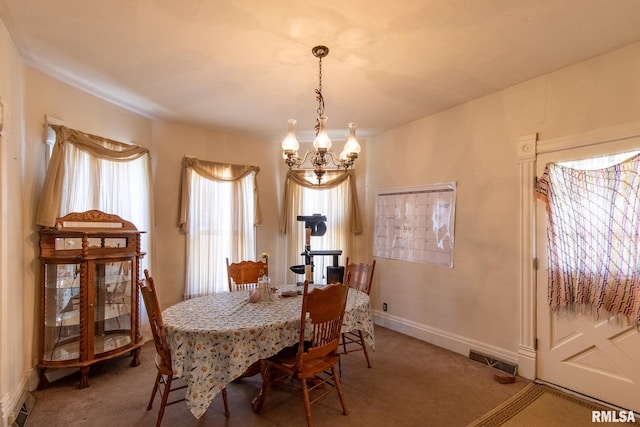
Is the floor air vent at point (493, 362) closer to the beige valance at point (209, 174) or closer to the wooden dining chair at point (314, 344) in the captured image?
the wooden dining chair at point (314, 344)

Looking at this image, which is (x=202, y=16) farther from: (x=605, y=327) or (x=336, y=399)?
(x=605, y=327)

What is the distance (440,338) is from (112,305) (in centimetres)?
340

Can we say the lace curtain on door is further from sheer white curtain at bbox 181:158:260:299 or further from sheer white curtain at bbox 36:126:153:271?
sheer white curtain at bbox 36:126:153:271

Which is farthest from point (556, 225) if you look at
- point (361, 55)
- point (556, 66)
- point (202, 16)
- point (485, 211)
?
point (202, 16)

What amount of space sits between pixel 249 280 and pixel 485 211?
8.15 feet

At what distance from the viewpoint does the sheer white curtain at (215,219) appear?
4.02 m

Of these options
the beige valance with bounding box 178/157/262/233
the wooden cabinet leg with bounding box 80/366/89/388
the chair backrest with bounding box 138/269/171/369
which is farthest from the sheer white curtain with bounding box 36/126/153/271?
the chair backrest with bounding box 138/269/171/369

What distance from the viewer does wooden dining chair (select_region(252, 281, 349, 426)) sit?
6.55 ft

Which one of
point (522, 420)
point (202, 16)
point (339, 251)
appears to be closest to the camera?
point (202, 16)

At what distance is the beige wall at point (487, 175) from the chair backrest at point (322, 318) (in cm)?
174

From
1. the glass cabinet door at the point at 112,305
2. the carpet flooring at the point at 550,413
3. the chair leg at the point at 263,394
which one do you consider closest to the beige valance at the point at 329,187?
the glass cabinet door at the point at 112,305

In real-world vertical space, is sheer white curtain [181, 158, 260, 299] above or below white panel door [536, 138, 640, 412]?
above

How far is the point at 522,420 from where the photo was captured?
2.17m

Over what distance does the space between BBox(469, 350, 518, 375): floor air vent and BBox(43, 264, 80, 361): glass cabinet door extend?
3.64 m
